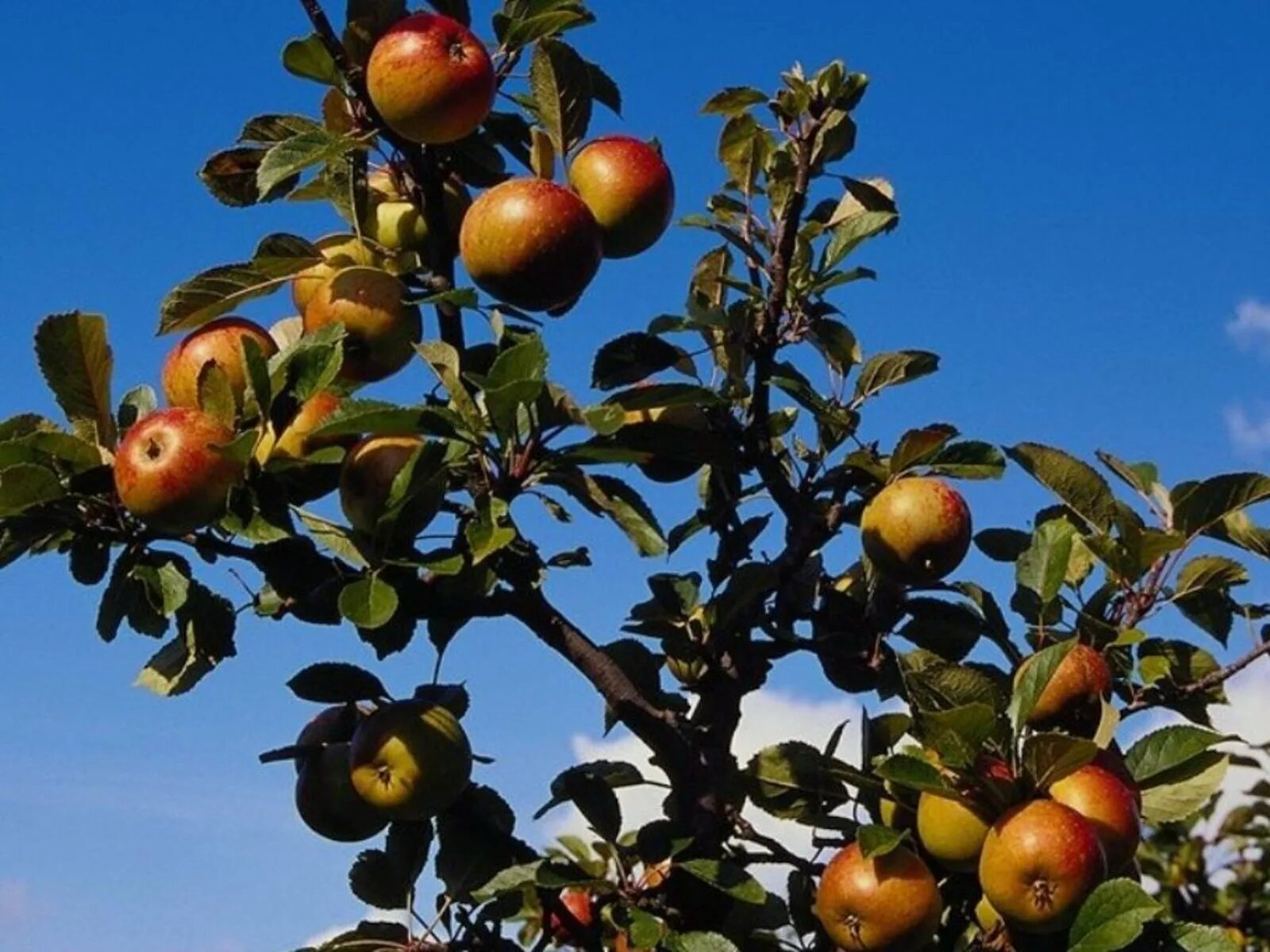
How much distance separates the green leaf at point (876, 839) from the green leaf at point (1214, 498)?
779 millimetres

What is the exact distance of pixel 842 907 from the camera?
2387mm

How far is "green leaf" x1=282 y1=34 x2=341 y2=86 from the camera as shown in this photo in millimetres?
2504

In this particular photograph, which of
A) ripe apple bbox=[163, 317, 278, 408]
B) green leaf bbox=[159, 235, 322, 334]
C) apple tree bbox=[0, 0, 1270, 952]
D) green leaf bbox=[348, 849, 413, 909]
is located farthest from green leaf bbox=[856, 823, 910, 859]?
green leaf bbox=[159, 235, 322, 334]

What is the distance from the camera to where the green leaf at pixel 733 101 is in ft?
9.53

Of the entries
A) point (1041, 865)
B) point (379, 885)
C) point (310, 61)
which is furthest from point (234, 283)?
point (1041, 865)

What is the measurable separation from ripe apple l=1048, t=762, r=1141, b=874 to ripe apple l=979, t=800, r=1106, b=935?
2.1 inches

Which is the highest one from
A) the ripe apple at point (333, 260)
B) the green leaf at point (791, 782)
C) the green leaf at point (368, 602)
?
the ripe apple at point (333, 260)

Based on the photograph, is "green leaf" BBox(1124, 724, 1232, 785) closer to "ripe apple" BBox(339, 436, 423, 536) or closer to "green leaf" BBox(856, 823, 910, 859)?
"green leaf" BBox(856, 823, 910, 859)

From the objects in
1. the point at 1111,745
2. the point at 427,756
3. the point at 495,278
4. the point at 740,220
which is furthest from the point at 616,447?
the point at 1111,745

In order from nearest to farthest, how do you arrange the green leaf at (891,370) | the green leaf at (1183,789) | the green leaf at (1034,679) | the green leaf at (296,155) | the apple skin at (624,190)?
the green leaf at (1034,679), the green leaf at (296,155), the green leaf at (1183,789), the apple skin at (624,190), the green leaf at (891,370)

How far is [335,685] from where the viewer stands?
2639 mm

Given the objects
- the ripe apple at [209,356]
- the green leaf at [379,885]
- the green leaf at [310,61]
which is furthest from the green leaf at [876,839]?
the green leaf at [310,61]

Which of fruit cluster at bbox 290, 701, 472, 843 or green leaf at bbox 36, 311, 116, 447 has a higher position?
green leaf at bbox 36, 311, 116, 447

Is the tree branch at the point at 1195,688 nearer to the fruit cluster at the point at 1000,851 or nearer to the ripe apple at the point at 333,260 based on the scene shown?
the fruit cluster at the point at 1000,851
